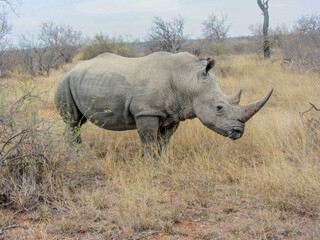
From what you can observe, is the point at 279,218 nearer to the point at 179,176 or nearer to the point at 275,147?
the point at 179,176

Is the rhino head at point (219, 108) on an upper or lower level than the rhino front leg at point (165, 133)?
upper

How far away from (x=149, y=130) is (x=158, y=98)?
1.44 ft

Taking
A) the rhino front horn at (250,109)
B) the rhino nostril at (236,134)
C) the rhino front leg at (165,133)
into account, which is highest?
the rhino front horn at (250,109)

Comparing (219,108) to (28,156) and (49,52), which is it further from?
(49,52)

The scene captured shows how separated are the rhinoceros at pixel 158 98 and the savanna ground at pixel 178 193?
46cm

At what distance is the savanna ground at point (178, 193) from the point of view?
3.09m

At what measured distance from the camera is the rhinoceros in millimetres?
4465

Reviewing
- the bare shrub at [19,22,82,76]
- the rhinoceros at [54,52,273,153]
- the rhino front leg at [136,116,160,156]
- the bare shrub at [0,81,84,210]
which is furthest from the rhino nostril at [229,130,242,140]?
the bare shrub at [19,22,82,76]

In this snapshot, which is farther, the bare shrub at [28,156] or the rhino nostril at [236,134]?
the rhino nostril at [236,134]

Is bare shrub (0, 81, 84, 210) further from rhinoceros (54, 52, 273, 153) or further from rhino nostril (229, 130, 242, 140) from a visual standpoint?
rhino nostril (229, 130, 242, 140)

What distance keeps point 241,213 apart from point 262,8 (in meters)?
19.6

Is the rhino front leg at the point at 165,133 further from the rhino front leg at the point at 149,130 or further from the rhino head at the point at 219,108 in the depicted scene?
the rhino head at the point at 219,108

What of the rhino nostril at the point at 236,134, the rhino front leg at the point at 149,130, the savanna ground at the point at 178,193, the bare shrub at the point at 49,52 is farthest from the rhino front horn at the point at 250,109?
the bare shrub at the point at 49,52

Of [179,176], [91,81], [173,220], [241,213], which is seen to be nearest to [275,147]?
[179,176]
